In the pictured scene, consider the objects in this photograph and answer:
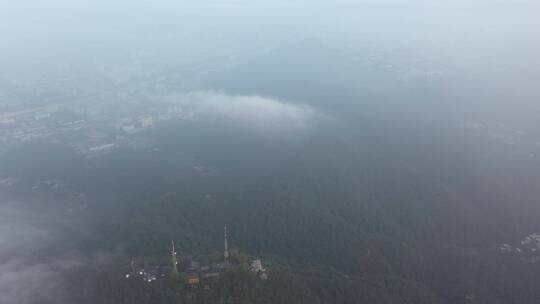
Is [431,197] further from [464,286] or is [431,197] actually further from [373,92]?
[373,92]

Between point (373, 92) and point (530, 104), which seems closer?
point (530, 104)

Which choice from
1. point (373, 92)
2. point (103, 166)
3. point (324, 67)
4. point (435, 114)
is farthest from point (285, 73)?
point (103, 166)

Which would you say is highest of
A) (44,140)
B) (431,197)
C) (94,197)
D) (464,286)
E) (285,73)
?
(285,73)

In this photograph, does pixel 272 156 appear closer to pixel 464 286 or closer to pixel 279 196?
pixel 279 196

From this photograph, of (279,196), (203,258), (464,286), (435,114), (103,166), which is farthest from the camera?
(435,114)

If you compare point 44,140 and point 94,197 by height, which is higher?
point 44,140

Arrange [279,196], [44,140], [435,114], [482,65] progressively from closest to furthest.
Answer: [279,196], [44,140], [435,114], [482,65]

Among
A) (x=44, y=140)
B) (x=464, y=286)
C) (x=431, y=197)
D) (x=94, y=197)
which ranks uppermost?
(x=44, y=140)

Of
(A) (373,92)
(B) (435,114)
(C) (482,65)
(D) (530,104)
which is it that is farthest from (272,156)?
(C) (482,65)

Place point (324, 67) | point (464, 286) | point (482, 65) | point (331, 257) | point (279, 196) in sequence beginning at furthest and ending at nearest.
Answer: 1. point (324, 67)
2. point (482, 65)
3. point (279, 196)
4. point (331, 257)
5. point (464, 286)
